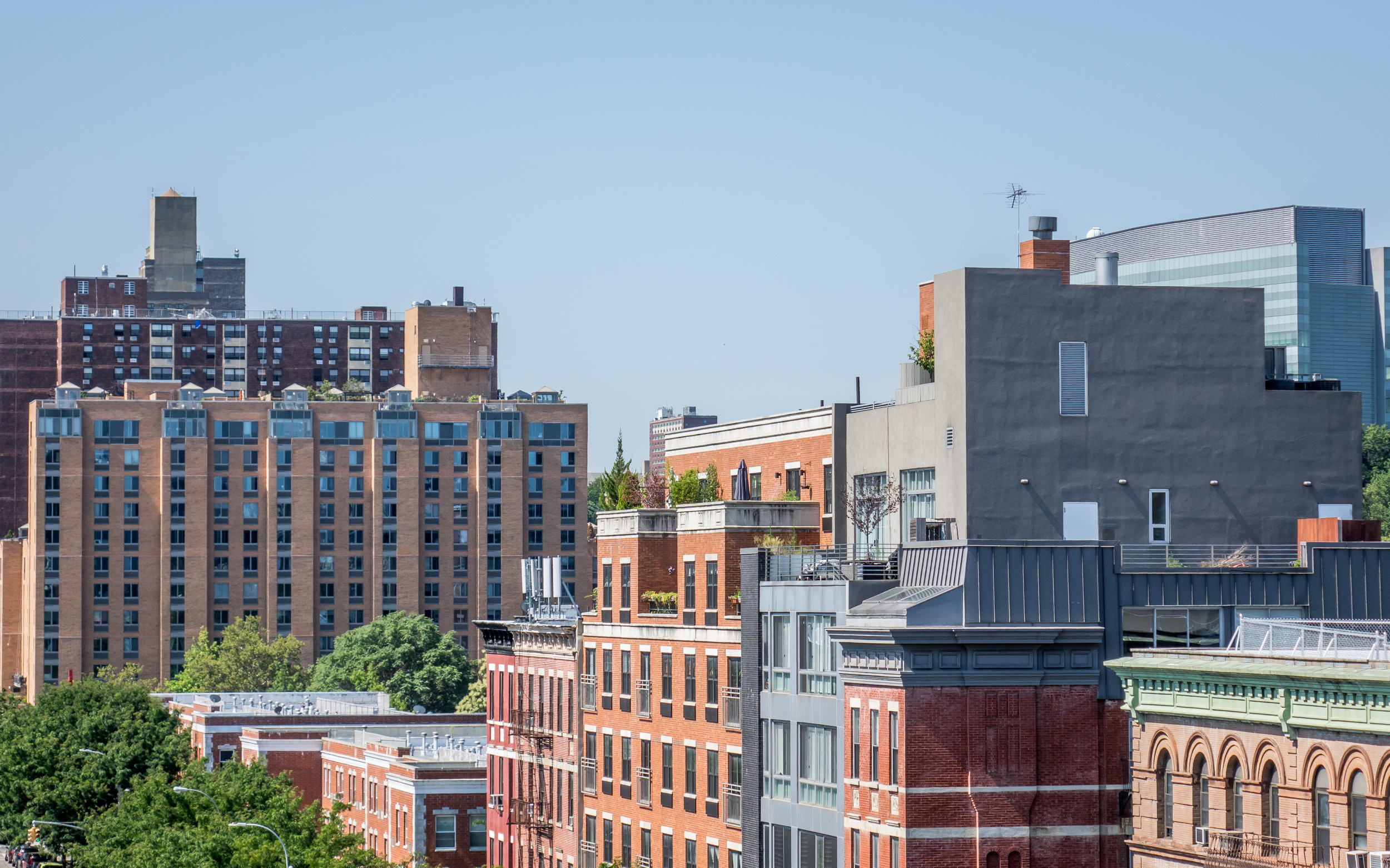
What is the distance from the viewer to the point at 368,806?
11488cm

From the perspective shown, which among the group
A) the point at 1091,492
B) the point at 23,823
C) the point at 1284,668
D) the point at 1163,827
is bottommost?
the point at 23,823

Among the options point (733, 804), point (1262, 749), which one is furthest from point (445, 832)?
point (1262, 749)

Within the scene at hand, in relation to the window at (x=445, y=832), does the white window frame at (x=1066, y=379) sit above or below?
above

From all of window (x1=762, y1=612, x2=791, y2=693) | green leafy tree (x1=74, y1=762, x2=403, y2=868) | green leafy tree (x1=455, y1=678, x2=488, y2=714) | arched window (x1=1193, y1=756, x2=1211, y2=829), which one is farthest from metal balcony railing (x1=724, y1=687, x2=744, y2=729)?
green leafy tree (x1=455, y1=678, x2=488, y2=714)

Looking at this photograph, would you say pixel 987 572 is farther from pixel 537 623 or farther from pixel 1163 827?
pixel 537 623

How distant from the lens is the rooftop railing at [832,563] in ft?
209

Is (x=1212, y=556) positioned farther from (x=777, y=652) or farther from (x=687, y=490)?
(x=687, y=490)

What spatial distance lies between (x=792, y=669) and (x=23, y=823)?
75.1 meters

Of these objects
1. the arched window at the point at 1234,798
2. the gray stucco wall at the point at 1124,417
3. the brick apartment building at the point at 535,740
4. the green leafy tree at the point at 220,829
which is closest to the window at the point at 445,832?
the brick apartment building at the point at 535,740

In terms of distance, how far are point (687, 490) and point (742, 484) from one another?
8.54ft

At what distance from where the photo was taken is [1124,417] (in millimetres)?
69938

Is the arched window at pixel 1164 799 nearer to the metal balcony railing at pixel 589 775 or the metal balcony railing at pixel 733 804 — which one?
the metal balcony railing at pixel 733 804

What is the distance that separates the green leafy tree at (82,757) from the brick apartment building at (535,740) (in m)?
27.5

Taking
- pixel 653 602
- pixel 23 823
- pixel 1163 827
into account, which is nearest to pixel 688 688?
pixel 653 602
